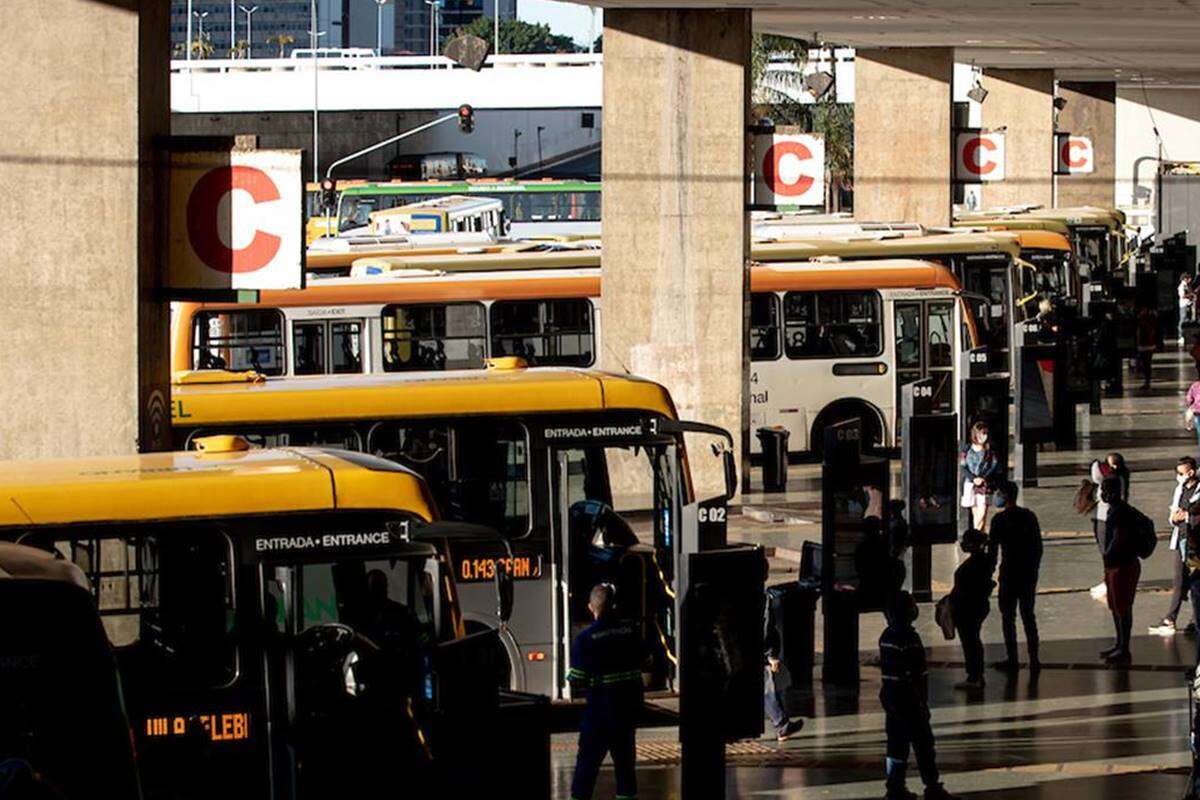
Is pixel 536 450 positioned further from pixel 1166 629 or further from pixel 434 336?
pixel 434 336

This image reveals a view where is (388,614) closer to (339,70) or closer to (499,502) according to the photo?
(499,502)

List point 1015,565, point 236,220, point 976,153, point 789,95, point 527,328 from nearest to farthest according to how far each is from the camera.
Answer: point 236,220
point 1015,565
point 527,328
point 976,153
point 789,95

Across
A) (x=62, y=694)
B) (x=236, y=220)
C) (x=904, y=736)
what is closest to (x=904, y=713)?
(x=904, y=736)

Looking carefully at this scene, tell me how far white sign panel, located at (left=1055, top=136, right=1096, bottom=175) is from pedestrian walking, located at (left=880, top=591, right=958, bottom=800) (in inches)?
1831

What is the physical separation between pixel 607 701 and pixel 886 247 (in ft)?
73.9

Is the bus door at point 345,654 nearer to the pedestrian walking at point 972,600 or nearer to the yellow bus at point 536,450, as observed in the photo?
the yellow bus at point 536,450

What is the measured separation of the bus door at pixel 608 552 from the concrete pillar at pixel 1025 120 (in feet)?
129

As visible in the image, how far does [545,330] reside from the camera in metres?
28.5

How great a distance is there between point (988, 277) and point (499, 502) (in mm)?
21455

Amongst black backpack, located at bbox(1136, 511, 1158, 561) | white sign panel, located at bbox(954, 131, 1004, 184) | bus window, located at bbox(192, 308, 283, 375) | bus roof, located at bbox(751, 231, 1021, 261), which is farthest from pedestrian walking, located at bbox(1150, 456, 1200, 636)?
white sign panel, located at bbox(954, 131, 1004, 184)

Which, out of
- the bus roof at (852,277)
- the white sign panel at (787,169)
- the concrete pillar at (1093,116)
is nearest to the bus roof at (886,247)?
the bus roof at (852,277)

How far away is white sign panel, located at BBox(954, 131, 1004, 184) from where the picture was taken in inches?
1687

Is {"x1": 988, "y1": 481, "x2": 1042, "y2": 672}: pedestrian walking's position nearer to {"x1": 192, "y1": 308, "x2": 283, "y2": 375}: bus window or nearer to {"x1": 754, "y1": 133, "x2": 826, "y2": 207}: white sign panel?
{"x1": 754, "y1": 133, "x2": 826, "y2": 207}: white sign panel

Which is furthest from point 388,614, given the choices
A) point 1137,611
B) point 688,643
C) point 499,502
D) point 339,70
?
Result: point 339,70
